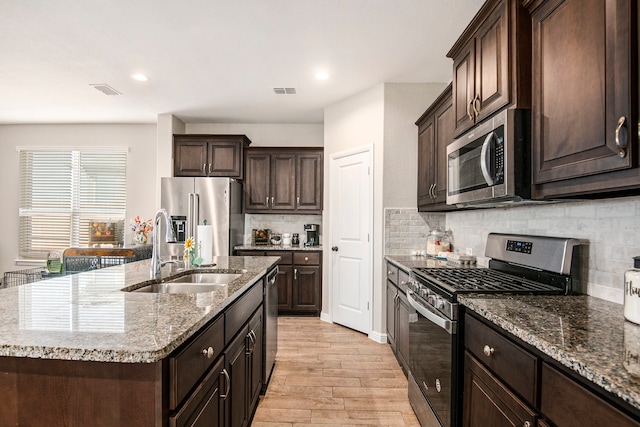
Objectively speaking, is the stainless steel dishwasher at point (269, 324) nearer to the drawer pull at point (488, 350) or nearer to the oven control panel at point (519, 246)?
the drawer pull at point (488, 350)

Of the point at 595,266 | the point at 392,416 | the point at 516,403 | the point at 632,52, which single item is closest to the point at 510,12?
the point at 632,52

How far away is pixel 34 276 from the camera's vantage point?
→ 436 cm

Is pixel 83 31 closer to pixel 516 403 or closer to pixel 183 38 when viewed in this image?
pixel 183 38

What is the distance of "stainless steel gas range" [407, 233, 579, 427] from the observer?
165cm

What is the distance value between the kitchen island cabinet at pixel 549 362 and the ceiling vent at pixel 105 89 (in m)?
4.33

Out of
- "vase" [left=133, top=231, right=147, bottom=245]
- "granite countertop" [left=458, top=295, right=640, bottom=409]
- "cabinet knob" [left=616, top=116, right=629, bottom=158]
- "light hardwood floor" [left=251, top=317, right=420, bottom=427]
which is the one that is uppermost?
"cabinet knob" [left=616, top=116, right=629, bottom=158]

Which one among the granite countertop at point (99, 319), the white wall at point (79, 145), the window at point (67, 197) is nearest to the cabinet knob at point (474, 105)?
the granite countertop at point (99, 319)

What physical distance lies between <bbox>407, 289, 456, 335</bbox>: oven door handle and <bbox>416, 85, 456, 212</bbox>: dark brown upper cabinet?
988 mm

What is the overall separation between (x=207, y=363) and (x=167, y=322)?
276 mm

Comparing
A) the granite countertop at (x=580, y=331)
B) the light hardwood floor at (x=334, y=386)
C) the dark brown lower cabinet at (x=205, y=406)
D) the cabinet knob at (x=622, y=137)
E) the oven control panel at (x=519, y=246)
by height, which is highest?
the cabinet knob at (x=622, y=137)

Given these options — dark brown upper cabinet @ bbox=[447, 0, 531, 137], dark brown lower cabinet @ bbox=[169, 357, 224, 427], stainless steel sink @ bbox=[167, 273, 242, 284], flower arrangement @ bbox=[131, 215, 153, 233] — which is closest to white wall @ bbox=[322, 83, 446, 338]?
dark brown upper cabinet @ bbox=[447, 0, 531, 137]

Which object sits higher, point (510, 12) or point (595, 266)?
point (510, 12)

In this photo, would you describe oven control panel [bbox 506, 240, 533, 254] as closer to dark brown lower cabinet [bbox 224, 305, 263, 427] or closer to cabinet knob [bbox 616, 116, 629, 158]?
cabinet knob [bbox 616, 116, 629, 158]

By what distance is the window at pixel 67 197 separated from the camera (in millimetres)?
5582
